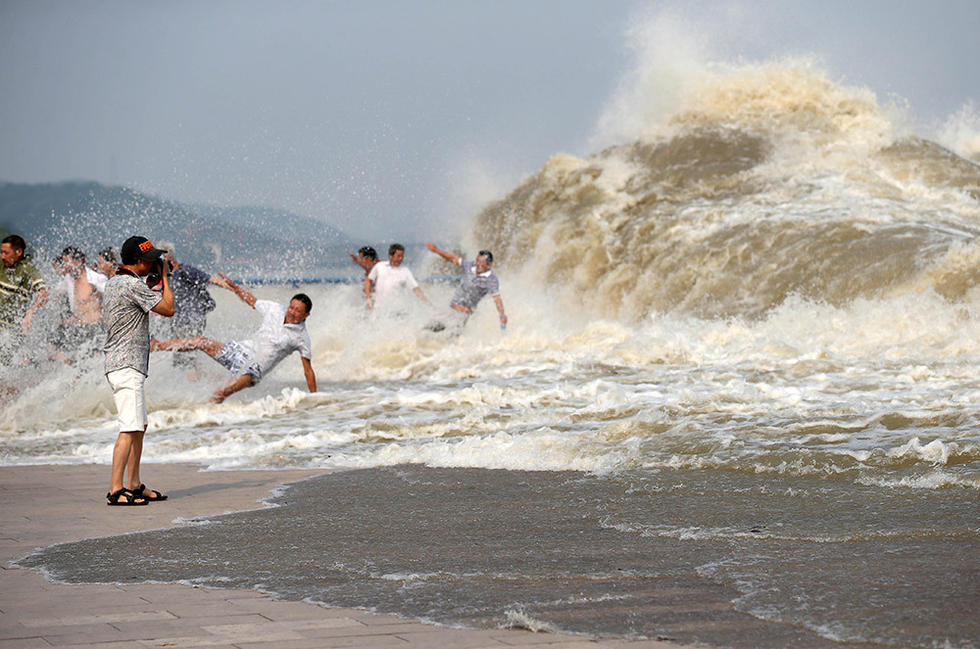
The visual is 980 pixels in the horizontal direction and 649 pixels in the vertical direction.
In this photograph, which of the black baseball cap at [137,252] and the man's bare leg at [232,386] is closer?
the black baseball cap at [137,252]

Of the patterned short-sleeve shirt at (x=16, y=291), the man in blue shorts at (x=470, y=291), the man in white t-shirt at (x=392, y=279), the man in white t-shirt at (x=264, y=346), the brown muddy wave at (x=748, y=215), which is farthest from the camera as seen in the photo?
the brown muddy wave at (x=748, y=215)

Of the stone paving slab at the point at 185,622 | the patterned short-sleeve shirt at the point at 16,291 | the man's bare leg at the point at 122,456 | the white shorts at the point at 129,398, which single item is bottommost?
the stone paving slab at the point at 185,622

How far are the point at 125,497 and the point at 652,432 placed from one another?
4.10m

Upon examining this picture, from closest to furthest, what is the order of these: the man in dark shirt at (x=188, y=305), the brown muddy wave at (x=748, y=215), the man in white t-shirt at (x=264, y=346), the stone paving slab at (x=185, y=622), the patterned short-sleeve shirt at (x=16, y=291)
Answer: the stone paving slab at (x=185, y=622)
the patterned short-sleeve shirt at (x=16, y=291)
the man in white t-shirt at (x=264, y=346)
the man in dark shirt at (x=188, y=305)
the brown muddy wave at (x=748, y=215)

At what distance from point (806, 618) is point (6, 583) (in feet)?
10.4

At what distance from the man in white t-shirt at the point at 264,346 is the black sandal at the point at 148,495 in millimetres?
4731

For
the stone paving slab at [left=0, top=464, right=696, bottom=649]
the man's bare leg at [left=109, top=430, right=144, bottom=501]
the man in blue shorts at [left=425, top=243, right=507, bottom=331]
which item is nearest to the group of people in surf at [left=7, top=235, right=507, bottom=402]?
the man's bare leg at [left=109, top=430, right=144, bottom=501]

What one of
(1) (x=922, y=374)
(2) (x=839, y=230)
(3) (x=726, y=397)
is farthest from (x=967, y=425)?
(2) (x=839, y=230)

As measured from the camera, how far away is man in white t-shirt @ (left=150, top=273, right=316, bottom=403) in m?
11.4

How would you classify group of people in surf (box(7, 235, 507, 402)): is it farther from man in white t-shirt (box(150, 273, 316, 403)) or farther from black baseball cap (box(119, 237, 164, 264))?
black baseball cap (box(119, 237, 164, 264))

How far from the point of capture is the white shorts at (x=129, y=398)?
6625mm

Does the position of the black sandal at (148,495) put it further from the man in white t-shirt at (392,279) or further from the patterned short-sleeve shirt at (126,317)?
the man in white t-shirt at (392,279)

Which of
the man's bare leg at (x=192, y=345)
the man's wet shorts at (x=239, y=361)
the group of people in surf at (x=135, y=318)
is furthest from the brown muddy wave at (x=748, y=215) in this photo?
the man's bare leg at (x=192, y=345)

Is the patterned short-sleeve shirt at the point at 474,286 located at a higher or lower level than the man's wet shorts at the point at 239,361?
higher
